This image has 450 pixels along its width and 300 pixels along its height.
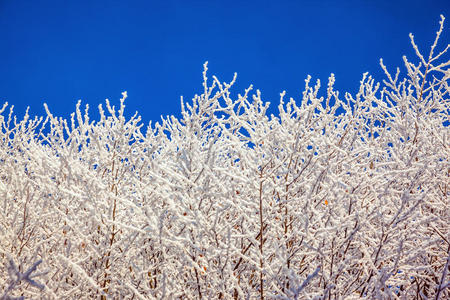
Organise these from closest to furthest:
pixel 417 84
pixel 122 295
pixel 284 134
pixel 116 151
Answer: pixel 284 134 < pixel 116 151 < pixel 122 295 < pixel 417 84

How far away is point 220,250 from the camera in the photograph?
7.52 ft

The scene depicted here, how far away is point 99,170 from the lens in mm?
3379

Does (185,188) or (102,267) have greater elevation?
(185,188)

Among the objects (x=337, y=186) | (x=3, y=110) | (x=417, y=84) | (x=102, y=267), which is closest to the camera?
(x=337, y=186)

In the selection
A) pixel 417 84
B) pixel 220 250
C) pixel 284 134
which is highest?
pixel 417 84

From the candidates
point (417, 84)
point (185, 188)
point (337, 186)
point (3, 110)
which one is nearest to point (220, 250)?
point (185, 188)

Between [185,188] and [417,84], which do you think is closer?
[185,188]

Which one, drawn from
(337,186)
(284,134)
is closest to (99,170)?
(284,134)

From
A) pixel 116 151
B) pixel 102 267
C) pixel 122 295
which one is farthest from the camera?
pixel 122 295

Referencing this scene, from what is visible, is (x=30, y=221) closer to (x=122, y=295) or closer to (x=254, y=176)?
(x=122, y=295)

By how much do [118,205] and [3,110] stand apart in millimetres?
5852

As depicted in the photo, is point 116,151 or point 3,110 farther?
point 3,110

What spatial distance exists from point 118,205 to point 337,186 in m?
2.07

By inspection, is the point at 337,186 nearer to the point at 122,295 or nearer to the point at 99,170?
the point at 99,170
